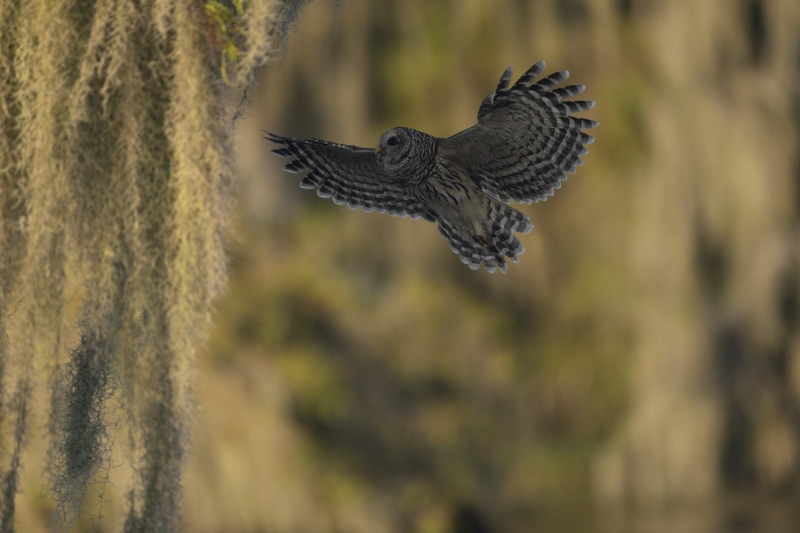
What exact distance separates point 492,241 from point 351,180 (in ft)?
0.82

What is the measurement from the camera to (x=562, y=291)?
6027 mm

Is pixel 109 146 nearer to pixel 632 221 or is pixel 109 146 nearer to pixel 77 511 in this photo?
pixel 77 511

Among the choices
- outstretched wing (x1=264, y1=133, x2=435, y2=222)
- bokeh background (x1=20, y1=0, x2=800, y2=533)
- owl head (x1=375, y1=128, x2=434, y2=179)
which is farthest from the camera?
bokeh background (x1=20, y1=0, x2=800, y2=533)

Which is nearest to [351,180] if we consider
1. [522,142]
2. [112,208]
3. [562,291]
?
[522,142]

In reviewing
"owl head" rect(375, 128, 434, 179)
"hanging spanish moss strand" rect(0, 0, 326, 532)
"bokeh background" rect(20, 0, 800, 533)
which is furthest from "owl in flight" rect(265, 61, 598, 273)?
"bokeh background" rect(20, 0, 800, 533)

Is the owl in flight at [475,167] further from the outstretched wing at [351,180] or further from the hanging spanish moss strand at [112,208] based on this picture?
the hanging spanish moss strand at [112,208]

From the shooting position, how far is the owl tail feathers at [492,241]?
1673 millimetres

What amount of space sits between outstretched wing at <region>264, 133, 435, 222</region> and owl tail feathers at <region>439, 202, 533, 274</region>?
0.30ft

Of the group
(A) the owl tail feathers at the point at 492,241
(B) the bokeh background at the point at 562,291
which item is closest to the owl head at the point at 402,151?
(A) the owl tail feathers at the point at 492,241

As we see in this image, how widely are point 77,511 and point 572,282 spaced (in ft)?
14.8

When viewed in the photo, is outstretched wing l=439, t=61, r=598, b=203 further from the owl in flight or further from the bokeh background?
the bokeh background

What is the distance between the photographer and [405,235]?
5789 mm

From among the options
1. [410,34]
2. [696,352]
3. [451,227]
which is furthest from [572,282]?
[451,227]

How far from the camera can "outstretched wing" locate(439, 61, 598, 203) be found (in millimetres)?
1487
